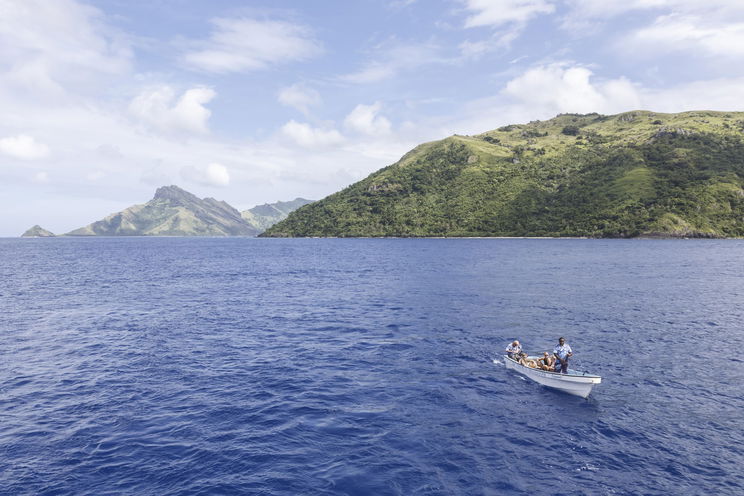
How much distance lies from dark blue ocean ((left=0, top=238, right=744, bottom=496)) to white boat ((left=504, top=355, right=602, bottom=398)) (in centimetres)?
85

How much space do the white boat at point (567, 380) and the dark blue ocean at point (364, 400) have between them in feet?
2.79

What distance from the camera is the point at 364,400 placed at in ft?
108

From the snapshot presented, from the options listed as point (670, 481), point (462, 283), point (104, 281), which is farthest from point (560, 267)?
point (104, 281)

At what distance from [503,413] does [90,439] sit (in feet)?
96.5

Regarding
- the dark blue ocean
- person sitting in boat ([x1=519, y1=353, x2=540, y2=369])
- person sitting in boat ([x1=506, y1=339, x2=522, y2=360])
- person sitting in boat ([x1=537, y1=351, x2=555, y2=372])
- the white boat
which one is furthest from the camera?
person sitting in boat ([x1=506, y1=339, x2=522, y2=360])

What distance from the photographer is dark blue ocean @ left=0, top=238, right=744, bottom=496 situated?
2284 cm

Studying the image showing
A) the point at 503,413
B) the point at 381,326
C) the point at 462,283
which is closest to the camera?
the point at 503,413

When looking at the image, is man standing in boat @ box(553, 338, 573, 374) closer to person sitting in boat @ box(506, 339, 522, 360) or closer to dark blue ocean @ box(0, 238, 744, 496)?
dark blue ocean @ box(0, 238, 744, 496)

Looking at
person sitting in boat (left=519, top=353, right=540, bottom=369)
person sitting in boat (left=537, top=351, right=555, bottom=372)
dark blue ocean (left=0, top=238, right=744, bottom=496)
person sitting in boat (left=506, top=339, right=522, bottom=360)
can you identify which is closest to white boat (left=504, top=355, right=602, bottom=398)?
person sitting in boat (left=519, top=353, right=540, bottom=369)

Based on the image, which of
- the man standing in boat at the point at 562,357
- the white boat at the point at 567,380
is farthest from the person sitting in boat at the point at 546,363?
the white boat at the point at 567,380

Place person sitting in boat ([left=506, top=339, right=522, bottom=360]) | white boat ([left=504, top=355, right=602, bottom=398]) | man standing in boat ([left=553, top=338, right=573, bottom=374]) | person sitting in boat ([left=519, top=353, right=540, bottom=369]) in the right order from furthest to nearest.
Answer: person sitting in boat ([left=506, top=339, right=522, bottom=360]), person sitting in boat ([left=519, top=353, right=540, bottom=369]), man standing in boat ([left=553, top=338, right=573, bottom=374]), white boat ([left=504, top=355, right=602, bottom=398])

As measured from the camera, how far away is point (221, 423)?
28891 millimetres

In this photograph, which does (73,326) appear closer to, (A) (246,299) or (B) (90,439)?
(A) (246,299)

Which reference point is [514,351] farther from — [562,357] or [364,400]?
[364,400]
